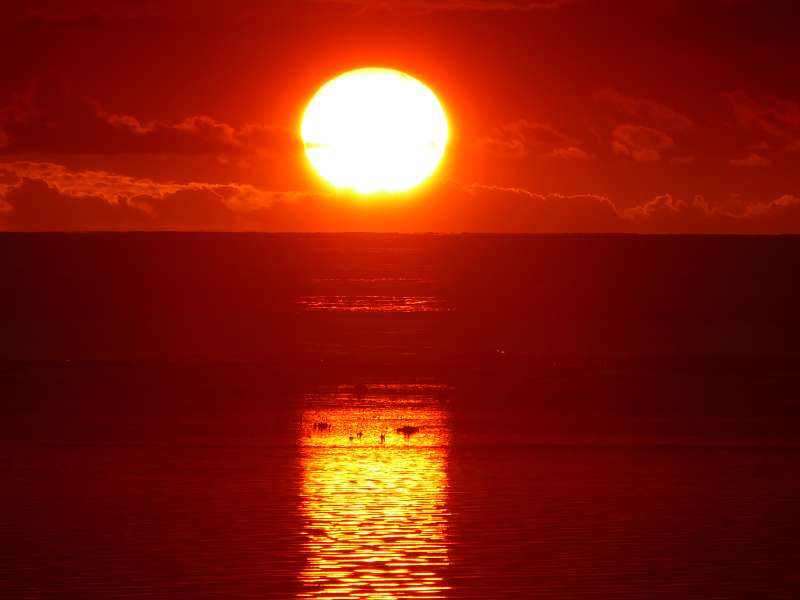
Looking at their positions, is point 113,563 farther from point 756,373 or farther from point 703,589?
point 756,373

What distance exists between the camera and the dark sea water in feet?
49.5

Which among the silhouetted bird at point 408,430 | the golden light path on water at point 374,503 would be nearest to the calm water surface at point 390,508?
the golden light path on water at point 374,503

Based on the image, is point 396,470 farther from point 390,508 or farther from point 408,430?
point 408,430

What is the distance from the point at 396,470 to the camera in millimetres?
21172

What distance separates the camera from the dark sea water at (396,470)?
594 inches

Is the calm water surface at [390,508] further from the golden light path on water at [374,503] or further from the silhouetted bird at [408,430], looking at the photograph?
the silhouetted bird at [408,430]

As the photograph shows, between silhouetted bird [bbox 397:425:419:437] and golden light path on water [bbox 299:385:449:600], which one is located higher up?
silhouetted bird [bbox 397:425:419:437]

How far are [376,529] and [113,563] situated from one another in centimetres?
339

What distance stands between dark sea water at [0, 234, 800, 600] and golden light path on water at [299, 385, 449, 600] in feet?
0.16

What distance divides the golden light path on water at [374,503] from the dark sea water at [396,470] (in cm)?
5

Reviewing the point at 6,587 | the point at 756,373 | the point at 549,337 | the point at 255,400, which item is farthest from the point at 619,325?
the point at 6,587

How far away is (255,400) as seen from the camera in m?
32.0

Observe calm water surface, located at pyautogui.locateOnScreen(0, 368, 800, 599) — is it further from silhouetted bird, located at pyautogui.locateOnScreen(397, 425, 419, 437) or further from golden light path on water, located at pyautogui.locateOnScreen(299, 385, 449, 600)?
silhouetted bird, located at pyautogui.locateOnScreen(397, 425, 419, 437)

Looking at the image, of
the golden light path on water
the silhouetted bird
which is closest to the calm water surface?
the golden light path on water
